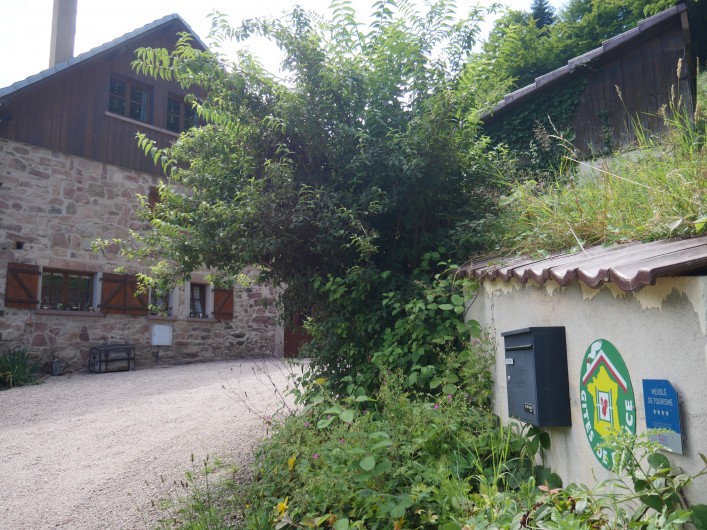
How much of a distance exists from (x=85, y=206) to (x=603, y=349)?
39.9 feet

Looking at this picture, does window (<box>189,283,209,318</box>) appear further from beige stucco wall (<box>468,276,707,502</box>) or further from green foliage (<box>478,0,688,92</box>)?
beige stucco wall (<box>468,276,707,502</box>)

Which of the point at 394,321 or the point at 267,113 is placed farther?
the point at 267,113

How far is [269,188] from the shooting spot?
209 inches

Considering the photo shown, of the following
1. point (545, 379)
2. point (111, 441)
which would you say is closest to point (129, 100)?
point (111, 441)

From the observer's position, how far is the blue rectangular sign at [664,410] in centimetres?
234

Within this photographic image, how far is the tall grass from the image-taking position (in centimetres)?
306

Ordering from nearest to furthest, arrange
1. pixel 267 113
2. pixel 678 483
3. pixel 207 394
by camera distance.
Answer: pixel 678 483 → pixel 267 113 → pixel 207 394

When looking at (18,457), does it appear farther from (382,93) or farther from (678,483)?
(678,483)

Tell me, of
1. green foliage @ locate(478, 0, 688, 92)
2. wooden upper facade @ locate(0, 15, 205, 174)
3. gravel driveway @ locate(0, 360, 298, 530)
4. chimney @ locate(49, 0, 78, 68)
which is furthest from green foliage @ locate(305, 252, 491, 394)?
green foliage @ locate(478, 0, 688, 92)

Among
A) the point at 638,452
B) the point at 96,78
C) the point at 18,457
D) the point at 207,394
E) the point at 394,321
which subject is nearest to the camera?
the point at 638,452

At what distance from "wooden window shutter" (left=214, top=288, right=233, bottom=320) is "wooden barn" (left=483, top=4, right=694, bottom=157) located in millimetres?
7655

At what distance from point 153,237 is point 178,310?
8.63 metres

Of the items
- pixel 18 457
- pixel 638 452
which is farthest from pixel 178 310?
pixel 638 452

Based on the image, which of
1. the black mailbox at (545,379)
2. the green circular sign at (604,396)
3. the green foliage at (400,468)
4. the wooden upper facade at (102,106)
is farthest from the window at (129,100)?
the green circular sign at (604,396)
